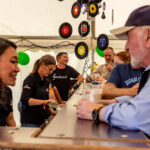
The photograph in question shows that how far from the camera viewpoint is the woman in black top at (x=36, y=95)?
8.01 feet

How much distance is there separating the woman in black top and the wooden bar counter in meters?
1.48

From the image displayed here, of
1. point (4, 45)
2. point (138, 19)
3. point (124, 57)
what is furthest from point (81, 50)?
point (138, 19)

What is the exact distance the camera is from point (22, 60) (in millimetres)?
4355

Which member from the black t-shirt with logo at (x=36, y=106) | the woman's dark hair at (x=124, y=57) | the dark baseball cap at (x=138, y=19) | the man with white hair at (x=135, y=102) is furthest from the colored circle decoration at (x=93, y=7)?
the dark baseball cap at (x=138, y=19)

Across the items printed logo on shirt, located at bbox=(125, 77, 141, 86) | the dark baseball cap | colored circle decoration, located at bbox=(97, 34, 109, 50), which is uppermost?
colored circle decoration, located at bbox=(97, 34, 109, 50)

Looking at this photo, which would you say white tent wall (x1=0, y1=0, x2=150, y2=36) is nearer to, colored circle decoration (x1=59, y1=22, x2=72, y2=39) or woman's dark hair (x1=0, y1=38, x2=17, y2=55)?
colored circle decoration (x1=59, y1=22, x2=72, y2=39)

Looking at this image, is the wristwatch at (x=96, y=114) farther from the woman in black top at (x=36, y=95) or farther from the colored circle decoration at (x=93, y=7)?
the colored circle decoration at (x=93, y=7)

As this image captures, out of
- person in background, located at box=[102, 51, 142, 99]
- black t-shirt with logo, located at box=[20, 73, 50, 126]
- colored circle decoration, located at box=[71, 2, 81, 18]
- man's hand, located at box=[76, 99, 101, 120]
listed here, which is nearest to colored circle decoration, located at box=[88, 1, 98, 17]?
colored circle decoration, located at box=[71, 2, 81, 18]

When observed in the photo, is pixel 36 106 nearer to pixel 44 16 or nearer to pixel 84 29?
pixel 84 29

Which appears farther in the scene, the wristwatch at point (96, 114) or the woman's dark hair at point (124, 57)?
the woman's dark hair at point (124, 57)

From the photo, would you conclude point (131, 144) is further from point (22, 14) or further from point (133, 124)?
point (22, 14)

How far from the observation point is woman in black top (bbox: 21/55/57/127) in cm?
244

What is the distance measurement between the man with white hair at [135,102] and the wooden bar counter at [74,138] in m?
0.03

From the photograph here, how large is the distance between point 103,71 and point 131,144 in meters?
3.51
